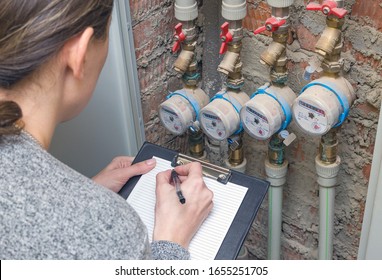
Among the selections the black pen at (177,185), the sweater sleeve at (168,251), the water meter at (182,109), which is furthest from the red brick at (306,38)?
the sweater sleeve at (168,251)

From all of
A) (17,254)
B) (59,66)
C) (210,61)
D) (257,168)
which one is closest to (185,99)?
(210,61)

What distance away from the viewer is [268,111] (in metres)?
0.94

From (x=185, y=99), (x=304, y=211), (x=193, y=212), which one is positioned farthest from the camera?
(x=304, y=211)

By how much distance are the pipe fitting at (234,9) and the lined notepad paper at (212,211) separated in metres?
0.26

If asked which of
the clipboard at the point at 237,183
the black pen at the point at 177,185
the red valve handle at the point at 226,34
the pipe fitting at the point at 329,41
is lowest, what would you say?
the clipboard at the point at 237,183

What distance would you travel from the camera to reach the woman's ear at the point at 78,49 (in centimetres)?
64

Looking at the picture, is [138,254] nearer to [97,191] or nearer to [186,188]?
[97,191]

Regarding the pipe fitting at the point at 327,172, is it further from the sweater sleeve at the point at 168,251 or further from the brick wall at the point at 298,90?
the sweater sleeve at the point at 168,251

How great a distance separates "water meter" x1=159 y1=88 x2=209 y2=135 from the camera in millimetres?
1052

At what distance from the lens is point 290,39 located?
39.8 inches

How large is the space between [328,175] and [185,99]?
0.29 metres

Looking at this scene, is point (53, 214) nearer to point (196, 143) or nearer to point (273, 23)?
point (273, 23)

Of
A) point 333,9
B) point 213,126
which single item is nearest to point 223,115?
point 213,126

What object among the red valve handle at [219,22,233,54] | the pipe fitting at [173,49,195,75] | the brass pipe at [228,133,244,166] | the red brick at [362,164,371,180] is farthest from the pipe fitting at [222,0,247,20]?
the red brick at [362,164,371,180]
